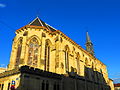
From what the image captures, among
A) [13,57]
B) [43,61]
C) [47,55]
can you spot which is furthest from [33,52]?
[13,57]

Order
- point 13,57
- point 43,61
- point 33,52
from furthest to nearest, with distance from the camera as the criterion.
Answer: point 13,57
point 33,52
point 43,61

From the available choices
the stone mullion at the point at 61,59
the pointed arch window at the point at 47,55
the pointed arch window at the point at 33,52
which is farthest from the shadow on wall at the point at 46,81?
the pointed arch window at the point at 33,52

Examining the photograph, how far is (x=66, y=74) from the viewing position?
81.9ft

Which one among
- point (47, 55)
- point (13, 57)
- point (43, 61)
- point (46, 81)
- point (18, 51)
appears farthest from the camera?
point (47, 55)

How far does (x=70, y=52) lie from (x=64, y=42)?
293cm

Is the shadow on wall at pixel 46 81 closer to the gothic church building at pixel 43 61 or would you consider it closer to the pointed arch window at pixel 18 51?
the gothic church building at pixel 43 61

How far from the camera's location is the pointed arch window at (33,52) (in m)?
23.7

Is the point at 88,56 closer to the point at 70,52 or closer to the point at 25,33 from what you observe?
the point at 70,52

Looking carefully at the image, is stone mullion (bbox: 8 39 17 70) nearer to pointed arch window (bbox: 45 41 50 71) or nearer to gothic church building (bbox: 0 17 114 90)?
gothic church building (bbox: 0 17 114 90)

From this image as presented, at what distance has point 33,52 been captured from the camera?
2459 cm

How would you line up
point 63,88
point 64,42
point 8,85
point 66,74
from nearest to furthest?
point 8,85 < point 63,88 < point 66,74 < point 64,42

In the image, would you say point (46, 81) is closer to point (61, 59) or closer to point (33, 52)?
point (61, 59)

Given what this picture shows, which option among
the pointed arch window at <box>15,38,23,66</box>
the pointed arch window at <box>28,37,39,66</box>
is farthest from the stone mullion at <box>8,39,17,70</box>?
the pointed arch window at <box>28,37,39,66</box>

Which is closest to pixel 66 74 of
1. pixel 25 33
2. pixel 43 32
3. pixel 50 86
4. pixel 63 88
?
pixel 63 88
